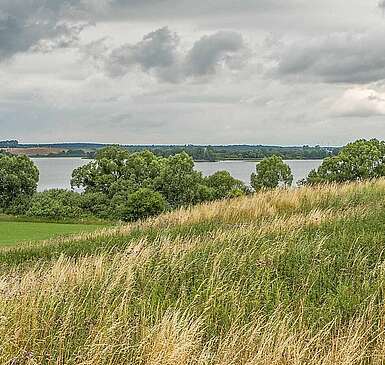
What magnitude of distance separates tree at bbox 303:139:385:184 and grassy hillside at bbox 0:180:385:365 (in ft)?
157

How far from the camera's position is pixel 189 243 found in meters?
9.45

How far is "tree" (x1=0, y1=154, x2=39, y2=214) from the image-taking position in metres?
66.8

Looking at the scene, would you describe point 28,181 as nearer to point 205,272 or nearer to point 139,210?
point 139,210

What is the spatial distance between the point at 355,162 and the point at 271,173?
1175 centimetres

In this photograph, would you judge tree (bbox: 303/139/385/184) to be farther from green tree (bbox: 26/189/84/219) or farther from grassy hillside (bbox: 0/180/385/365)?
grassy hillside (bbox: 0/180/385/365)

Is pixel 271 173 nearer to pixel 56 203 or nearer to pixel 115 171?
pixel 115 171

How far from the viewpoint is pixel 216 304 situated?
19.2 ft

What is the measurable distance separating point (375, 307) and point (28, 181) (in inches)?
2613

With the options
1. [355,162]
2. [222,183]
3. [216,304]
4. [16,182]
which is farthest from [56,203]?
[216,304]

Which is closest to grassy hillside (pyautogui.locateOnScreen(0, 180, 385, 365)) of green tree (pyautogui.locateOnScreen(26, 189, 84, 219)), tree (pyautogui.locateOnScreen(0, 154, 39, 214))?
green tree (pyautogui.locateOnScreen(26, 189, 84, 219))

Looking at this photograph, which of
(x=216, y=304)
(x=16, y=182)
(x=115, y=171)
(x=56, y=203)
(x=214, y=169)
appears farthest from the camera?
(x=214, y=169)

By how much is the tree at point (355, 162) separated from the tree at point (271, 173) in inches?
271

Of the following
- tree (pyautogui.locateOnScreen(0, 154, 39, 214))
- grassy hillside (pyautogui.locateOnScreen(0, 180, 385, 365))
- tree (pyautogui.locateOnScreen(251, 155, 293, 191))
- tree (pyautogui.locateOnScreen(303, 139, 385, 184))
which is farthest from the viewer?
tree (pyautogui.locateOnScreen(0, 154, 39, 214))

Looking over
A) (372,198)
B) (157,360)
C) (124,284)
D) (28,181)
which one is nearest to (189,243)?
(124,284)
